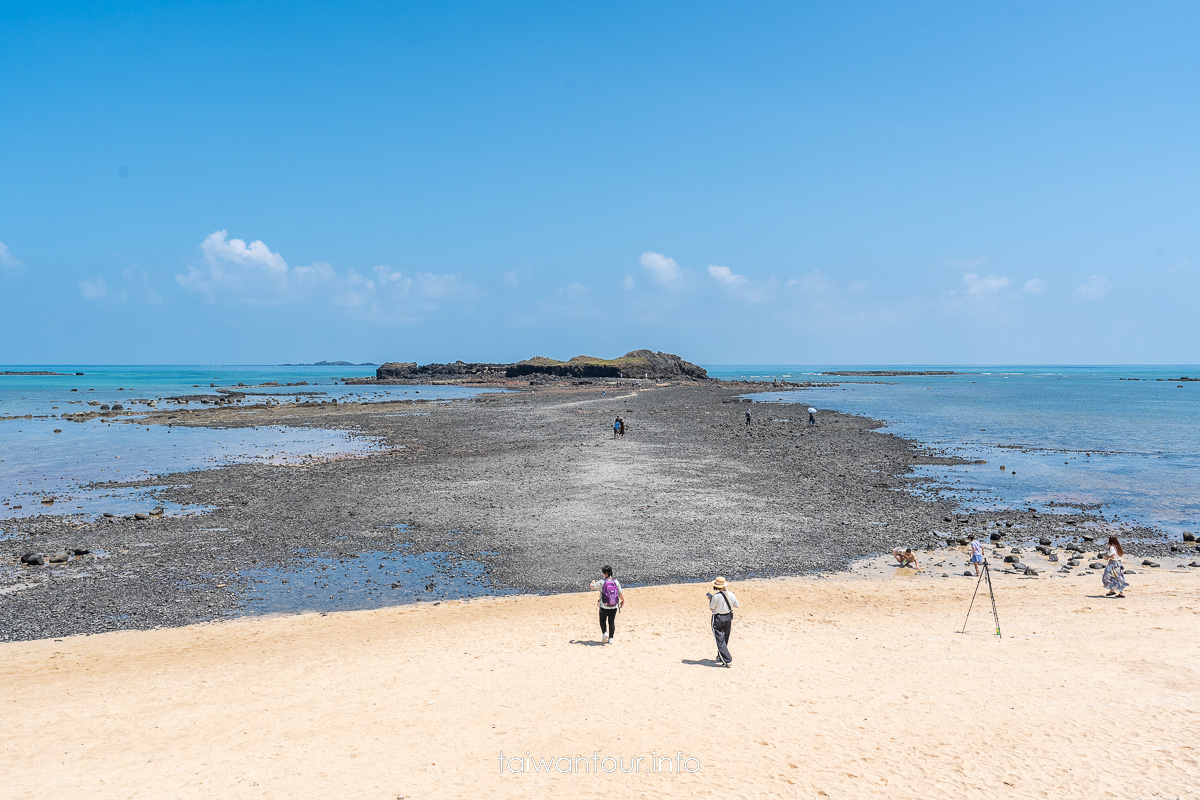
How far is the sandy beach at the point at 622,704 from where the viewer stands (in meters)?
9.99

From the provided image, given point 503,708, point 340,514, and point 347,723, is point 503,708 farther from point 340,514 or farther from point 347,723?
point 340,514

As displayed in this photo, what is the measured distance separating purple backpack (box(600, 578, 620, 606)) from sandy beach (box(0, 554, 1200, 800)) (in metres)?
1.01

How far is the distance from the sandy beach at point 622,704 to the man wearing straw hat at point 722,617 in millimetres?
425

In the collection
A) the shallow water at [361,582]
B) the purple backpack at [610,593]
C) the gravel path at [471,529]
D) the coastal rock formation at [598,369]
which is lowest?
the shallow water at [361,582]

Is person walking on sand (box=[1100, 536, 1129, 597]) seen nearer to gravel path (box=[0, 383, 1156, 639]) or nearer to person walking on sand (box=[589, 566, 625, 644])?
gravel path (box=[0, 383, 1156, 639])

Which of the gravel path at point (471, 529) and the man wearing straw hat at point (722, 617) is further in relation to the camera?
the gravel path at point (471, 529)

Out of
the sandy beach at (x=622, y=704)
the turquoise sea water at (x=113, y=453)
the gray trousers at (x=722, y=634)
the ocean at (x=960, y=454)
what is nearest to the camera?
the sandy beach at (x=622, y=704)

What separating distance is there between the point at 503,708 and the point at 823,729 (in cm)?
558

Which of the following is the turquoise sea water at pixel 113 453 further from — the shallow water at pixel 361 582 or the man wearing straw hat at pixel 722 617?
the man wearing straw hat at pixel 722 617

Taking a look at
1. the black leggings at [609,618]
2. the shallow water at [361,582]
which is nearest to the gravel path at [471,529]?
the shallow water at [361,582]

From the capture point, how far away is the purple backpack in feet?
49.3

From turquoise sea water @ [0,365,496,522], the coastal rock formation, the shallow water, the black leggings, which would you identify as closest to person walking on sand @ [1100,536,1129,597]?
the black leggings

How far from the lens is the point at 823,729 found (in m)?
11.4

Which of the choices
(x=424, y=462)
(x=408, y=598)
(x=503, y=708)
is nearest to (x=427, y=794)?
(x=503, y=708)
